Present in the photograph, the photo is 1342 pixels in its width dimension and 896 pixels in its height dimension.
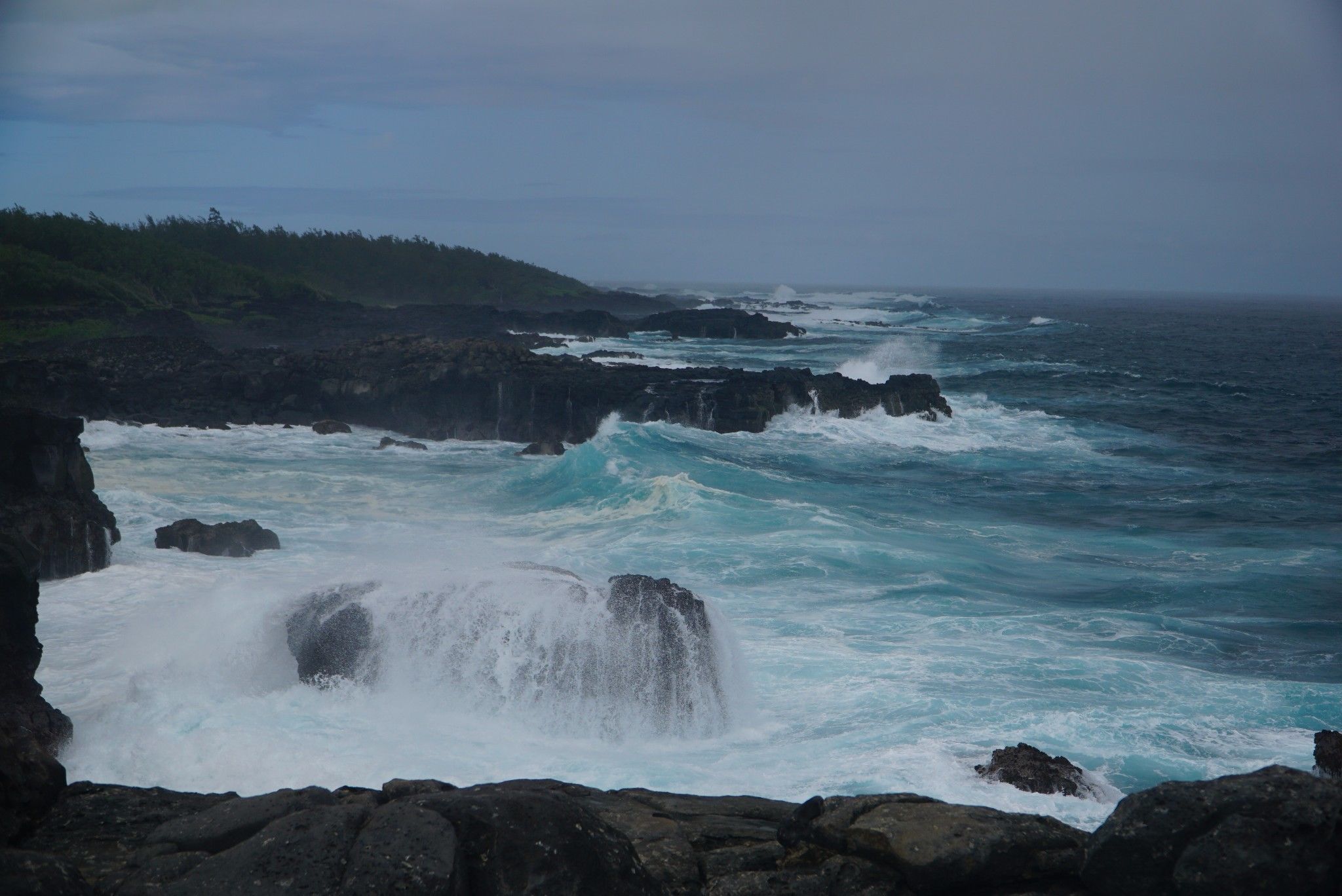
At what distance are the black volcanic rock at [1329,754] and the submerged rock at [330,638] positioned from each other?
9578 mm

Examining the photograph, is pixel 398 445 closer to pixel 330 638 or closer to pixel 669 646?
pixel 330 638

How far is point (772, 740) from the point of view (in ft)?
35.4

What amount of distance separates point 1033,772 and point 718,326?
57.7 metres

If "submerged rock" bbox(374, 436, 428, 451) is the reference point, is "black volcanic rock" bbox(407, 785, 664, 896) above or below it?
above

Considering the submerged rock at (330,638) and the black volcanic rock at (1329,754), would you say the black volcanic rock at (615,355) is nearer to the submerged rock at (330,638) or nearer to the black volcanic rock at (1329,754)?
the submerged rock at (330,638)

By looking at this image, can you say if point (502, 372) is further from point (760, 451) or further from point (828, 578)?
point (828, 578)

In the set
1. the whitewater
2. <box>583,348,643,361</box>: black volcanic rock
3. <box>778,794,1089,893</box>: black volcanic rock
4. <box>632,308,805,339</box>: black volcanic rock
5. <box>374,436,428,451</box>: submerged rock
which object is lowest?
the whitewater

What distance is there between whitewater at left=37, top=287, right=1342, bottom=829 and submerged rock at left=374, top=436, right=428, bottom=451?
51 centimetres

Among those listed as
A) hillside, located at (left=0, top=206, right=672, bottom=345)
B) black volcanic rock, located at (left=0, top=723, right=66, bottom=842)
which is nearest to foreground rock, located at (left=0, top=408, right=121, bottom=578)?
black volcanic rock, located at (left=0, top=723, right=66, bottom=842)

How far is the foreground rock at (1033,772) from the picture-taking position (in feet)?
29.9

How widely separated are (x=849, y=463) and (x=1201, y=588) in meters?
12.0

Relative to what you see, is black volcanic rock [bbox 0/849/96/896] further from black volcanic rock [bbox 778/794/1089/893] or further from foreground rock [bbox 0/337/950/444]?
foreground rock [bbox 0/337/950/444]

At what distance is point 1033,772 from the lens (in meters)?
9.24

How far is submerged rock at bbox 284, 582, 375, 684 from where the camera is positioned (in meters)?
11.6
